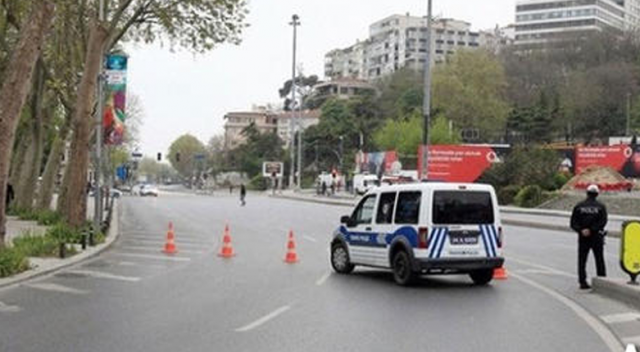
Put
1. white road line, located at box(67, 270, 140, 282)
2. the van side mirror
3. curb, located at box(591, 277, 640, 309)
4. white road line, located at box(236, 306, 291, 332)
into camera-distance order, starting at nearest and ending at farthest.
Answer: white road line, located at box(236, 306, 291, 332) → curb, located at box(591, 277, 640, 309) → white road line, located at box(67, 270, 140, 282) → the van side mirror

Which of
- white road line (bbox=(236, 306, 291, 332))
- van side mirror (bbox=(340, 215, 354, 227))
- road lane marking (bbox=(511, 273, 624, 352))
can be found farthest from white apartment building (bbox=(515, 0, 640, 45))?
white road line (bbox=(236, 306, 291, 332))

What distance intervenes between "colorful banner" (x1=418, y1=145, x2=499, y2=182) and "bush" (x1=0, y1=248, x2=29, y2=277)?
5047cm

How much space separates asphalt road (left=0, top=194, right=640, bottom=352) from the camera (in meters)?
10.2

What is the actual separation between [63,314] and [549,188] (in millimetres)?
54599

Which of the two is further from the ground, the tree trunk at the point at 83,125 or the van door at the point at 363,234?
the tree trunk at the point at 83,125

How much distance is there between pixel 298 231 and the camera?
3372cm

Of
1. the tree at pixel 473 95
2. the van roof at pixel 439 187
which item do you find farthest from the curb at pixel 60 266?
the tree at pixel 473 95

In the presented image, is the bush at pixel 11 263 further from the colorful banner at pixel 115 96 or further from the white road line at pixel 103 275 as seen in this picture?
the colorful banner at pixel 115 96

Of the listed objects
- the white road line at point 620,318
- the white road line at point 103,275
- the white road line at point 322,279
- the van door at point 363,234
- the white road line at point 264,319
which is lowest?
the white road line at point 103,275

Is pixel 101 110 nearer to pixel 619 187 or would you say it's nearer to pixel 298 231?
pixel 298 231

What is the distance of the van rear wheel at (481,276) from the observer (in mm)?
16641

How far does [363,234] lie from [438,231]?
212 cm

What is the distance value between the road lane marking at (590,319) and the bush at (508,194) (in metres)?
45.5

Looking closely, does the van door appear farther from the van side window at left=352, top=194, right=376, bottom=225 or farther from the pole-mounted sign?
the pole-mounted sign
